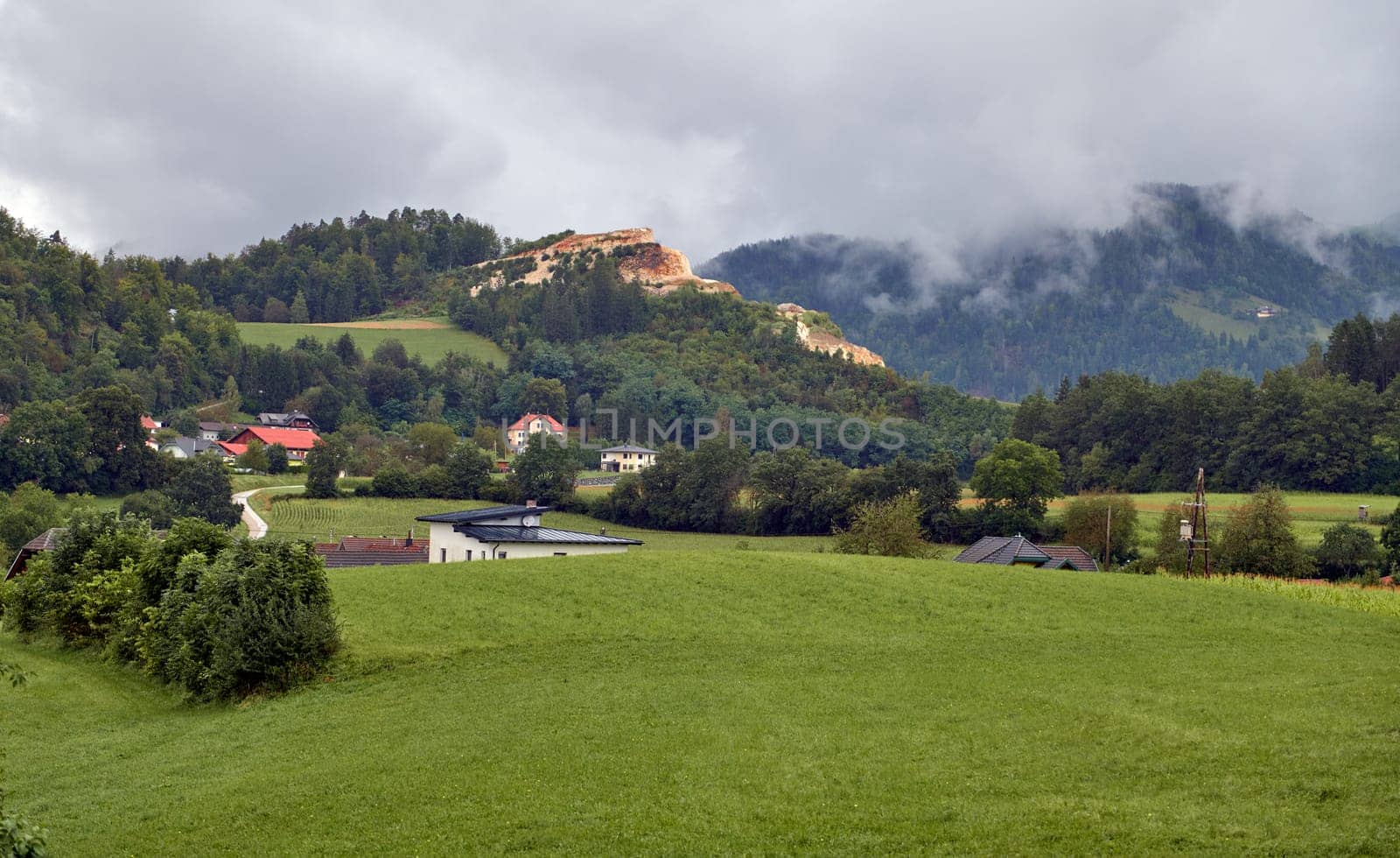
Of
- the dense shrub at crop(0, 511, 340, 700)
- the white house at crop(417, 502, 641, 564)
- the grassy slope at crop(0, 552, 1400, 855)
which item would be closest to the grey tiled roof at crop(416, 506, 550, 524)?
the white house at crop(417, 502, 641, 564)

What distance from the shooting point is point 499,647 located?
26359mm

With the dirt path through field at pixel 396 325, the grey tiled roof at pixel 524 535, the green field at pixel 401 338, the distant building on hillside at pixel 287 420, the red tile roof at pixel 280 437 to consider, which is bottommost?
the grey tiled roof at pixel 524 535

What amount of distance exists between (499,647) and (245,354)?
435ft

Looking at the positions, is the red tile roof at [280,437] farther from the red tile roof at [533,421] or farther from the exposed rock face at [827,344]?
the exposed rock face at [827,344]

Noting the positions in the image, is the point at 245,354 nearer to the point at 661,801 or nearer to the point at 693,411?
the point at 693,411

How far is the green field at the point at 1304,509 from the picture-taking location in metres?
68.2

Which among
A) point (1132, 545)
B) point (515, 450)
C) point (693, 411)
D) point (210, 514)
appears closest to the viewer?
point (1132, 545)

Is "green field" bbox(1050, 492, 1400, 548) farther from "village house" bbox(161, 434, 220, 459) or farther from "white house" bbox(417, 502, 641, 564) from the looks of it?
"village house" bbox(161, 434, 220, 459)

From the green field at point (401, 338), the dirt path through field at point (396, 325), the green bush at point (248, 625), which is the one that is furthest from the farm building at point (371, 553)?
the dirt path through field at point (396, 325)

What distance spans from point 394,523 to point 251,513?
Answer: 442 inches

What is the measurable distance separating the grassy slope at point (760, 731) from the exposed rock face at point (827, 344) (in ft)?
452

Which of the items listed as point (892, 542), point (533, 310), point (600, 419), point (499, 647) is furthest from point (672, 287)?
point (499, 647)

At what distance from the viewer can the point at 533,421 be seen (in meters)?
143

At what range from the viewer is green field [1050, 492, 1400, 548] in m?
68.2
